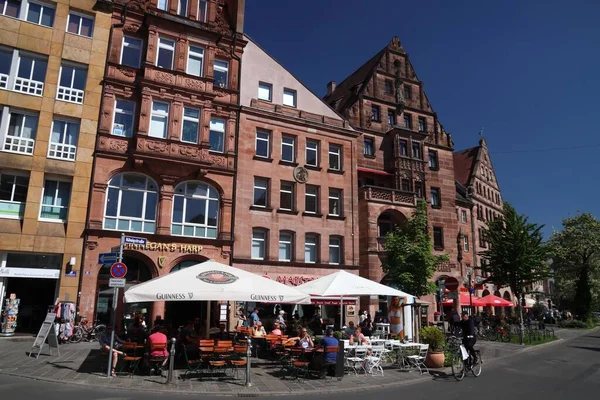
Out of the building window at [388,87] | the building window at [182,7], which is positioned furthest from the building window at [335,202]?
the building window at [182,7]

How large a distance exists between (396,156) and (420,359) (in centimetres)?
2050

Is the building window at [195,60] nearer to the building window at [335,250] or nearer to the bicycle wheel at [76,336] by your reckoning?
the building window at [335,250]

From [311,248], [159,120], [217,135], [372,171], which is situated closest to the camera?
[159,120]

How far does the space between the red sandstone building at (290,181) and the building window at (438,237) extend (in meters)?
8.96

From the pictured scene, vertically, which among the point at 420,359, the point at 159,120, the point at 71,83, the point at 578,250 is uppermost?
the point at 71,83

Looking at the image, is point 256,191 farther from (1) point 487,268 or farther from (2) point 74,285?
(1) point 487,268

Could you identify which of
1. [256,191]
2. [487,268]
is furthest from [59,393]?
[487,268]

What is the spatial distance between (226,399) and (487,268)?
26444 mm

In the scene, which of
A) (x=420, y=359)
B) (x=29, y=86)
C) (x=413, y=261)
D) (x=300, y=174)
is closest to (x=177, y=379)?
(x=420, y=359)

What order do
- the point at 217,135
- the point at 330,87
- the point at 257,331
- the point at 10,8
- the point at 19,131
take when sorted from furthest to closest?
1. the point at 330,87
2. the point at 217,135
3. the point at 10,8
4. the point at 19,131
5. the point at 257,331

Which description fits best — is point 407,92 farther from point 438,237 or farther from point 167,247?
point 167,247

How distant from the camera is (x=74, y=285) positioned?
20.7 m

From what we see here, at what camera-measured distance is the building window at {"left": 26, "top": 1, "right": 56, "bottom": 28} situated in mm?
22462

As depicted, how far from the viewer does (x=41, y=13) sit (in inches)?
894
